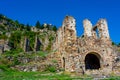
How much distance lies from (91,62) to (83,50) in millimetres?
4491

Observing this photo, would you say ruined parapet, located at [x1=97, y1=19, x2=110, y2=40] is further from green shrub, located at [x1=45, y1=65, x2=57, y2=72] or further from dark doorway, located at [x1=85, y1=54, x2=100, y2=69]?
green shrub, located at [x1=45, y1=65, x2=57, y2=72]

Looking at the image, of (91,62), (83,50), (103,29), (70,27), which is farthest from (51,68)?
(103,29)

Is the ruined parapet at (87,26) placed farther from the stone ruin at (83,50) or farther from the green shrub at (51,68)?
the green shrub at (51,68)

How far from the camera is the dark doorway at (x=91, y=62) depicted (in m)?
28.3

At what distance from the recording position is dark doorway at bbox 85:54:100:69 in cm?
2831

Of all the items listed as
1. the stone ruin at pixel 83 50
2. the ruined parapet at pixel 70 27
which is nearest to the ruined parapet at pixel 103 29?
the stone ruin at pixel 83 50

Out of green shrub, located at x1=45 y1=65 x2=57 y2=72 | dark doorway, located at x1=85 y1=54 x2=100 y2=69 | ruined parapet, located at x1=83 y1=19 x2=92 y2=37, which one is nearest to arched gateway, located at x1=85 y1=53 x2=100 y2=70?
dark doorway, located at x1=85 y1=54 x2=100 y2=69

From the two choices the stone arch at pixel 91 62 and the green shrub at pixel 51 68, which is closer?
the green shrub at pixel 51 68

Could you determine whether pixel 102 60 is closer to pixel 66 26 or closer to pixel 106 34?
pixel 106 34

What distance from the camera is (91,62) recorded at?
28969mm

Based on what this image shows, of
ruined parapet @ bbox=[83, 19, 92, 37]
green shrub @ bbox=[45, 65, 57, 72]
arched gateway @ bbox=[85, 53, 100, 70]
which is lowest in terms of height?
green shrub @ bbox=[45, 65, 57, 72]

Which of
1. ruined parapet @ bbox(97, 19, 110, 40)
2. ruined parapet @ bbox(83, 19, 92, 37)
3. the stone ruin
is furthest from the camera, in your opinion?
ruined parapet @ bbox(83, 19, 92, 37)

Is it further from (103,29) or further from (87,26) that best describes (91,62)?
(87,26)

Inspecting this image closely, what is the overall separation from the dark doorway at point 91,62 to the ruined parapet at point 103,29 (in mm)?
3013
